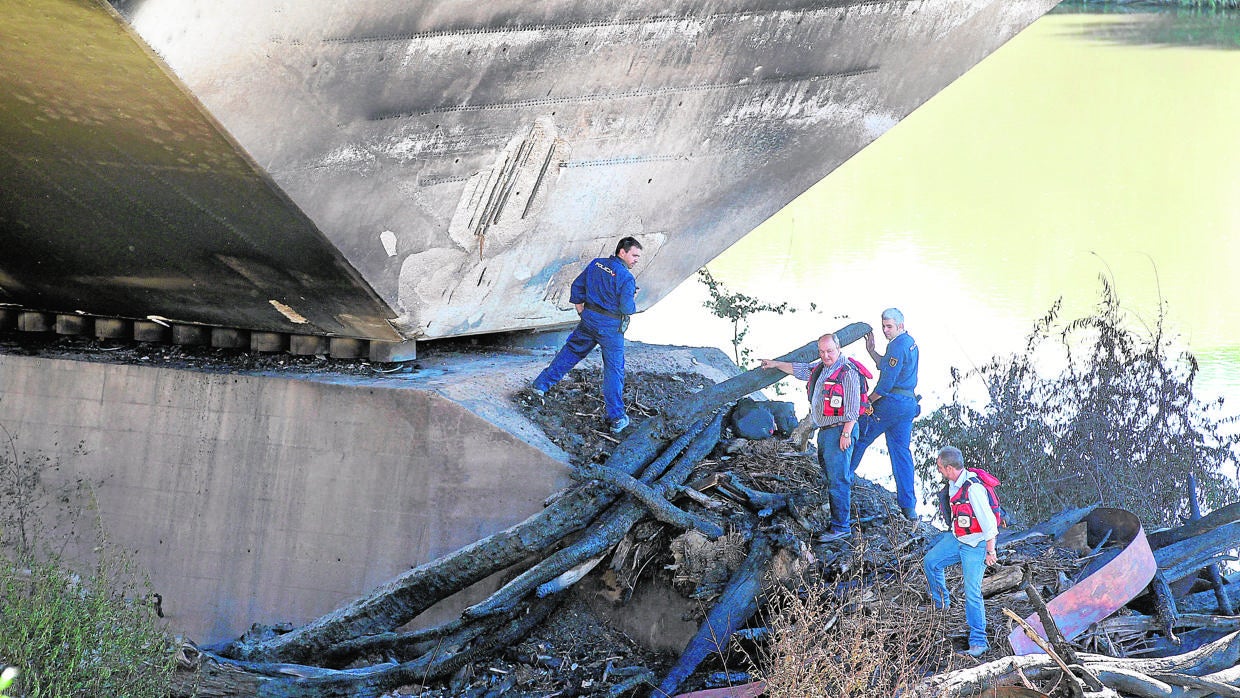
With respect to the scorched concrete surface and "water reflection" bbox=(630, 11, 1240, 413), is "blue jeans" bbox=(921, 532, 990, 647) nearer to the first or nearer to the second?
the scorched concrete surface

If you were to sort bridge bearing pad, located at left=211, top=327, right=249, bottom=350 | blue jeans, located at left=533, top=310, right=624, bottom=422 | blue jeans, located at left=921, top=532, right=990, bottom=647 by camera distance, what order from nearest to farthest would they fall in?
blue jeans, located at left=921, top=532, right=990, bottom=647 → blue jeans, located at left=533, top=310, right=624, bottom=422 → bridge bearing pad, located at left=211, top=327, right=249, bottom=350

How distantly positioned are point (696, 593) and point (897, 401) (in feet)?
6.03

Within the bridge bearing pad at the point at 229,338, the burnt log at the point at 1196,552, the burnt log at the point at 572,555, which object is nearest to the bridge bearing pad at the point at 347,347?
the bridge bearing pad at the point at 229,338

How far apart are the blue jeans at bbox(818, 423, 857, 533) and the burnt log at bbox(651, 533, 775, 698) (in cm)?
51

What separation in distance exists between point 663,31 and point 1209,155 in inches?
848

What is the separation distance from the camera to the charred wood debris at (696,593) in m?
7.25

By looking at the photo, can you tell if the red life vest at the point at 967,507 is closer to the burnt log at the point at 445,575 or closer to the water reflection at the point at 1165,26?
the burnt log at the point at 445,575

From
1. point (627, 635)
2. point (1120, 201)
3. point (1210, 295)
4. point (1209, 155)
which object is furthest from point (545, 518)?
point (1209, 155)

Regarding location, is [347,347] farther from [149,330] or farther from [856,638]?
[856,638]

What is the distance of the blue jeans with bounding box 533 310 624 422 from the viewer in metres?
8.98

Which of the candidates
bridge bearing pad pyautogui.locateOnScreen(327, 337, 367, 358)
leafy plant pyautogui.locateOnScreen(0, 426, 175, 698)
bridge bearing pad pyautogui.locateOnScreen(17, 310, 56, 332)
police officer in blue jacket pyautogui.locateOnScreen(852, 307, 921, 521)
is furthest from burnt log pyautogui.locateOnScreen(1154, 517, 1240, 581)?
bridge bearing pad pyautogui.locateOnScreen(17, 310, 56, 332)

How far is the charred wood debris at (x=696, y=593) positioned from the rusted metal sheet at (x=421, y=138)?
1.64m

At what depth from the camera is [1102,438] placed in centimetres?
1230

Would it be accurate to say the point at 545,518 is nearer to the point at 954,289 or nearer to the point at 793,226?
the point at 954,289
